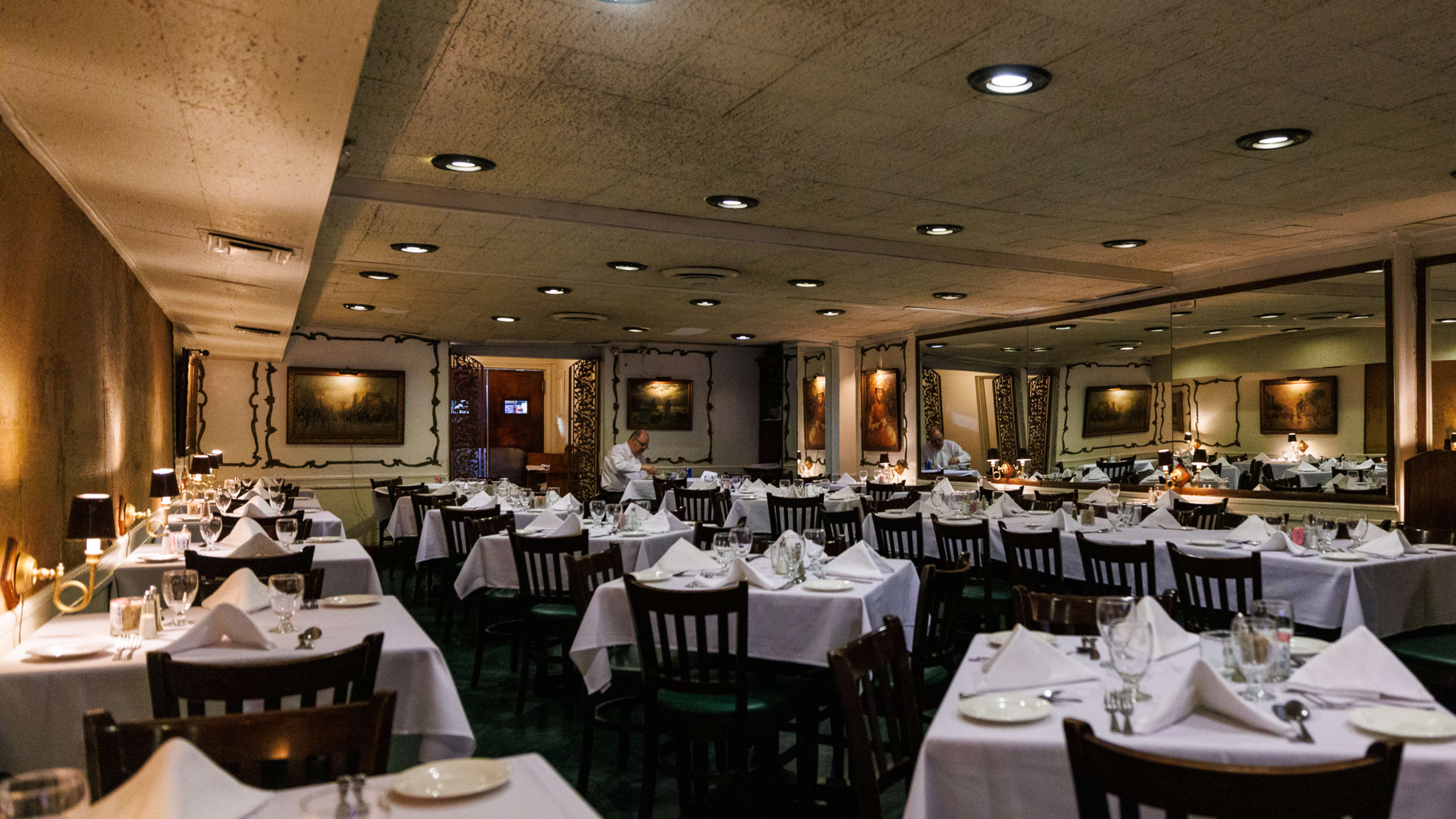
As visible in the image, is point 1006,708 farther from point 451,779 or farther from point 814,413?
point 814,413

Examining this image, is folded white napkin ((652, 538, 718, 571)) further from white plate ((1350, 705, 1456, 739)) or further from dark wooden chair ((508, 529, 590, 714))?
white plate ((1350, 705, 1456, 739))

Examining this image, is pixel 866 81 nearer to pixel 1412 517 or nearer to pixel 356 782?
pixel 356 782

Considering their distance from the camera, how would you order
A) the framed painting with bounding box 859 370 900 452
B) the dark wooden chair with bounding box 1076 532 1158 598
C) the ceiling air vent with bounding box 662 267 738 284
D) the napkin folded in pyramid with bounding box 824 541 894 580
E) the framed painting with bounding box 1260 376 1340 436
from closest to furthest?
the napkin folded in pyramid with bounding box 824 541 894 580 → the dark wooden chair with bounding box 1076 532 1158 598 → the ceiling air vent with bounding box 662 267 738 284 → the framed painting with bounding box 1260 376 1340 436 → the framed painting with bounding box 859 370 900 452

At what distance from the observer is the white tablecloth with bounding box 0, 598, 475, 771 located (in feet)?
8.13

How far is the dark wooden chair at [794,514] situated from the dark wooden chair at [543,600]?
2.56 m

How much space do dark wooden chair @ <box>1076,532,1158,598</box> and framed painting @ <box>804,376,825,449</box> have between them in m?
8.80

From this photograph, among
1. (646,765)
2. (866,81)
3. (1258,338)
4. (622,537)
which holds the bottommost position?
(646,765)

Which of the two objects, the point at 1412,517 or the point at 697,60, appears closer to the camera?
the point at 697,60

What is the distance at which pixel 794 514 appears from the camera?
768cm

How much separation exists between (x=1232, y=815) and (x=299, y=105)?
115 inches

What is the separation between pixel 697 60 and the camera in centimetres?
373

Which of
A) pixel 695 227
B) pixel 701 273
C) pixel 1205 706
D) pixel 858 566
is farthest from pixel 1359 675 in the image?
pixel 701 273

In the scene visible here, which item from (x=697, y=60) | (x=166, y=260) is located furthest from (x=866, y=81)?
(x=166, y=260)

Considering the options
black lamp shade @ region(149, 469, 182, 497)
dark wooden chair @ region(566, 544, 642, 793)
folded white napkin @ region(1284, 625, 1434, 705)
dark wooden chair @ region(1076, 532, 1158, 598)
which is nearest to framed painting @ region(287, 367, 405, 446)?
black lamp shade @ region(149, 469, 182, 497)
